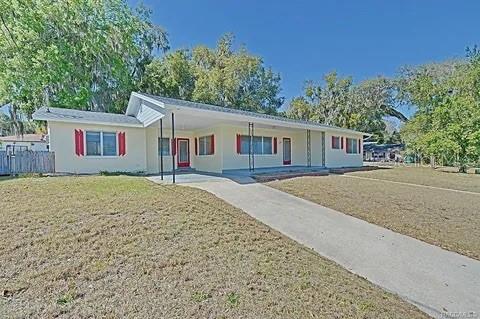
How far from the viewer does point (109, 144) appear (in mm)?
14234

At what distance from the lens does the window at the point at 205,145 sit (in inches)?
649

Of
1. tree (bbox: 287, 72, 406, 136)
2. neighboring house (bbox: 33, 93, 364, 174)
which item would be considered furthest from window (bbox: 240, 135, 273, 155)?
tree (bbox: 287, 72, 406, 136)

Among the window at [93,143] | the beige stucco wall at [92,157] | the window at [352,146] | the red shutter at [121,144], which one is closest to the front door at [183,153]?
the beige stucco wall at [92,157]

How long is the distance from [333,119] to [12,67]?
113 feet

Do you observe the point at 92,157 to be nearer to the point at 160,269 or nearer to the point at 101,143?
the point at 101,143

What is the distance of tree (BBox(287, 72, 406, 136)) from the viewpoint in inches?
1571

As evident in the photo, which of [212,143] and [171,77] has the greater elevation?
[171,77]

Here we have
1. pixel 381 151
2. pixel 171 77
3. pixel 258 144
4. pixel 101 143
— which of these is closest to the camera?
pixel 101 143

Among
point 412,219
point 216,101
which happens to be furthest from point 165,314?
point 216,101

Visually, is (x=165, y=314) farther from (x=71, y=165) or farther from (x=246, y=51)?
(x=246, y=51)

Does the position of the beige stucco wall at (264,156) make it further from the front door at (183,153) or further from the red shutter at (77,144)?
the red shutter at (77,144)

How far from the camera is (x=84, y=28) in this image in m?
23.0

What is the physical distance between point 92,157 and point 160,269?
1123cm

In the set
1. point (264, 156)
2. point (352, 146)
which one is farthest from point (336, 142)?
point (264, 156)
